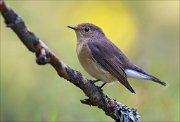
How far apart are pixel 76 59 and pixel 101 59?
2.92 metres

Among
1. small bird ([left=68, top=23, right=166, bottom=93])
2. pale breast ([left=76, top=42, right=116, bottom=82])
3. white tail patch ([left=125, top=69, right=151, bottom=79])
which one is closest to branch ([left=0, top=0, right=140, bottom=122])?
small bird ([left=68, top=23, right=166, bottom=93])

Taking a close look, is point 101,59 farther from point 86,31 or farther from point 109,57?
point 86,31

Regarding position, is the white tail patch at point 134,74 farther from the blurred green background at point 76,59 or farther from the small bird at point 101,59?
the blurred green background at point 76,59

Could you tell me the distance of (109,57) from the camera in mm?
5293

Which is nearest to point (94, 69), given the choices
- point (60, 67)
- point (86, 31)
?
point (86, 31)

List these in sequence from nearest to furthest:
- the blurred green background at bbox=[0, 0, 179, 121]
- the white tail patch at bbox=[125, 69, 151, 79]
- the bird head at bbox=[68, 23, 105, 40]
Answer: the white tail patch at bbox=[125, 69, 151, 79]
the bird head at bbox=[68, 23, 105, 40]
the blurred green background at bbox=[0, 0, 179, 121]

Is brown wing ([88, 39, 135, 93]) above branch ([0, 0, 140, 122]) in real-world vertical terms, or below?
above

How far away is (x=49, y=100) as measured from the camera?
6.65m

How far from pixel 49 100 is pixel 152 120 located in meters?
1.19

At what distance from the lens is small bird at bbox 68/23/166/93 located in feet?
16.8

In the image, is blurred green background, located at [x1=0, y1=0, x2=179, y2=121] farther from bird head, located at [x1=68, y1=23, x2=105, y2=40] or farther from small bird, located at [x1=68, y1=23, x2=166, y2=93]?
bird head, located at [x1=68, y1=23, x2=105, y2=40]

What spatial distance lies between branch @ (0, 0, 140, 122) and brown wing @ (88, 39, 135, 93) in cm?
60

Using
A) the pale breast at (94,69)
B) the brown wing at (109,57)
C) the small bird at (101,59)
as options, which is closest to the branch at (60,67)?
the small bird at (101,59)

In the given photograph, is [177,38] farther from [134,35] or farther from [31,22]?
[31,22]
